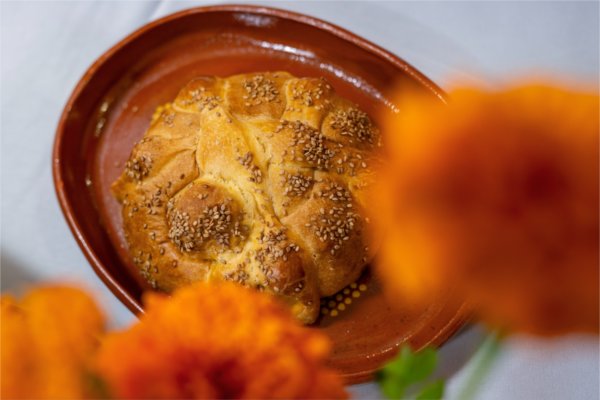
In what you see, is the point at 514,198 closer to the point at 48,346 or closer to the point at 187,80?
the point at 48,346

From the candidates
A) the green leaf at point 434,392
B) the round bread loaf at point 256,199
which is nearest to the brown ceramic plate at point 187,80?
the round bread loaf at point 256,199

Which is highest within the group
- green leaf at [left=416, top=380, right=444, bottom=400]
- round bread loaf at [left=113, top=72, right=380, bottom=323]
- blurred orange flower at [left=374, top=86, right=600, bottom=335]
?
blurred orange flower at [left=374, top=86, right=600, bottom=335]

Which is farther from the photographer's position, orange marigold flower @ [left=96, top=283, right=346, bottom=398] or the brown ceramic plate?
the brown ceramic plate

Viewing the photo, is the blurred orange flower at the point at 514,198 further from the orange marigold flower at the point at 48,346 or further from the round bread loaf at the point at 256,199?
the round bread loaf at the point at 256,199

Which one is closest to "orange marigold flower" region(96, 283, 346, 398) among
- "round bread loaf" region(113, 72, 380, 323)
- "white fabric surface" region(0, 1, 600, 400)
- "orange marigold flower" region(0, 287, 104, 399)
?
"orange marigold flower" region(0, 287, 104, 399)

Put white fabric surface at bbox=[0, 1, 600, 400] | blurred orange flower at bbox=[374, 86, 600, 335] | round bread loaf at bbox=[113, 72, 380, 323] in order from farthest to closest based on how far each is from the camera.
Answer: white fabric surface at bbox=[0, 1, 600, 400]
round bread loaf at bbox=[113, 72, 380, 323]
blurred orange flower at bbox=[374, 86, 600, 335]

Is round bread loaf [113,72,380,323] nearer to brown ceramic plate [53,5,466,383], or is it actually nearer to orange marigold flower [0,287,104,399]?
brown ceramic plate [53,5,466,383]
